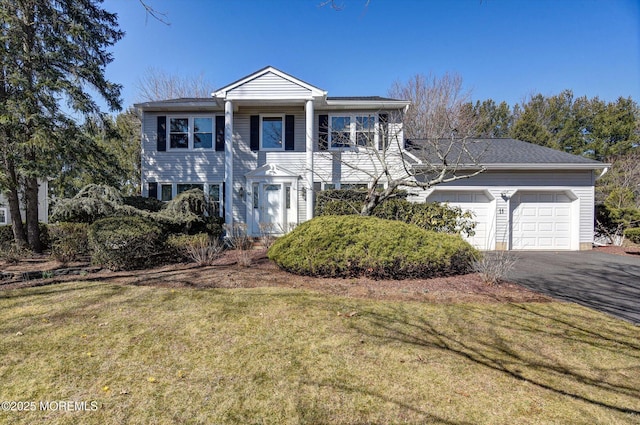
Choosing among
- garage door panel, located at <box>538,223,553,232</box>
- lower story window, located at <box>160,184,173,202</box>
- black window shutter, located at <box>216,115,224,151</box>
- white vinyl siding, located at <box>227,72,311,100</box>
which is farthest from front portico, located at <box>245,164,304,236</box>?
garage door panel, located at <box>538,223,553,232</box>

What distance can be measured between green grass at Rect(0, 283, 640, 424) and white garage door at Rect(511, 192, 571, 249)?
Result: 307 inches

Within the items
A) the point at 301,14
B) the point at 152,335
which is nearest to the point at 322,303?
the point at 152,335

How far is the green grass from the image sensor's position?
2.29m

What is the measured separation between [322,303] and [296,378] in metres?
1.86

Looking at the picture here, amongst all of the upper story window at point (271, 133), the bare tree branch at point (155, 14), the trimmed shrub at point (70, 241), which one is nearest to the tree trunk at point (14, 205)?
the trimmed shrub at point (70, 241)

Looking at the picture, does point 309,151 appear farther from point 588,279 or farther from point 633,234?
point 633,234

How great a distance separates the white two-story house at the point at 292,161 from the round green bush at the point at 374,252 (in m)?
5.33

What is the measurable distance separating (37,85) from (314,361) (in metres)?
11.5

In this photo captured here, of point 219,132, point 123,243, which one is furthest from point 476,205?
point 123,243

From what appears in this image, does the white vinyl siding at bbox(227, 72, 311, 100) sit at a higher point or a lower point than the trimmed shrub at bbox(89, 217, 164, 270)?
higher

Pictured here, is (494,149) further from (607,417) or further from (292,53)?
(607,417)

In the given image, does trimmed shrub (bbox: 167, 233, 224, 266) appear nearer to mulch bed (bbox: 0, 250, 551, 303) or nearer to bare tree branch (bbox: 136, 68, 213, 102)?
mulch bed (bbox: 0, 250, 551, 303)

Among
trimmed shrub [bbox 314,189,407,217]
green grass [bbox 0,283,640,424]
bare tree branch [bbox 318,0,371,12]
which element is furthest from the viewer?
trimmed shrub [bbox 314,189,407,217]

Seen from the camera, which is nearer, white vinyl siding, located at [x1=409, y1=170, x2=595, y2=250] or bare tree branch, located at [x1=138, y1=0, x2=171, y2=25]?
bare tree branch, located at [x1=138, y1=0, x2=171, y2=25]
